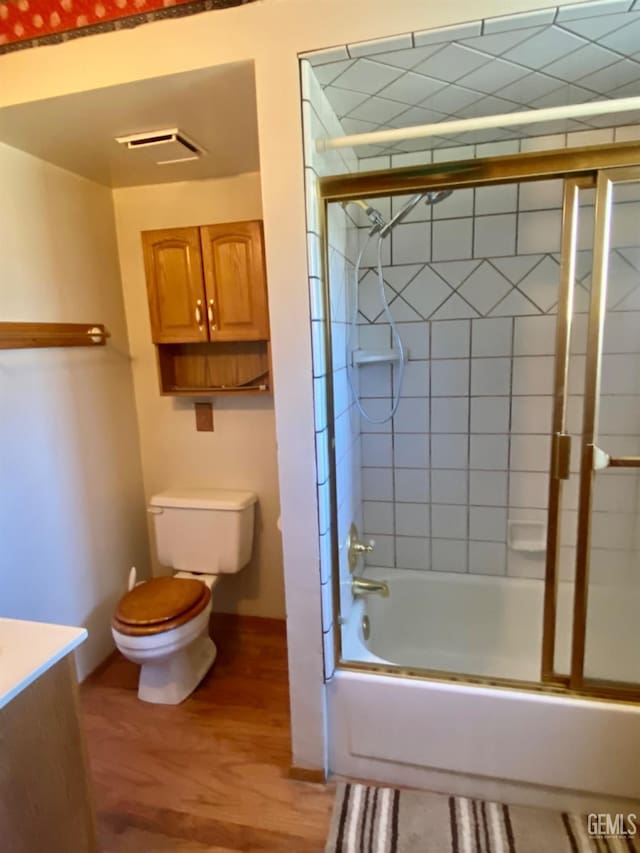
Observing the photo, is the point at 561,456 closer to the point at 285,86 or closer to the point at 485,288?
the point at 485,288

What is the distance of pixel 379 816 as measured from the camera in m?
1.46

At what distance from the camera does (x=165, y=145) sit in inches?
68.1

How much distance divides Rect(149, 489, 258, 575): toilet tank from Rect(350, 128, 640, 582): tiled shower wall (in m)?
0.58

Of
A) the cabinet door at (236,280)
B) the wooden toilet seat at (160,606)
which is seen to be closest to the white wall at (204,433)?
the cabinet door at (236,280)

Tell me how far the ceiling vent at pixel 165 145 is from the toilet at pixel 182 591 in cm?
141

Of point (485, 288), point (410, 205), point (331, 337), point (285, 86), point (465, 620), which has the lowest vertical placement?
point (465, 620)

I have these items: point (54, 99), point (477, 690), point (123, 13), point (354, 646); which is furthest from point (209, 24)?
point (477, 690)

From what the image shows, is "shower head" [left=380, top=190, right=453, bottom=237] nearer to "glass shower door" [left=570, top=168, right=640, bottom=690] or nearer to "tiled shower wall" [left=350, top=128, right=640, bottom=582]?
"tiled shower wall" [left=350, top=128, right=640, bottom=582]

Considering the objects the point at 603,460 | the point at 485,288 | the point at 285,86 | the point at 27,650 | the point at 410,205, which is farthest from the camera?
the point at 485,288

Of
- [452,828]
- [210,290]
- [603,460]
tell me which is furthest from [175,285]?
[452,828]

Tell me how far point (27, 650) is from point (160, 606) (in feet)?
3.10

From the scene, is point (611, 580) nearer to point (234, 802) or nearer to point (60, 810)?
point (234, 802)

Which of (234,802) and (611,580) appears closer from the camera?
(234,802)

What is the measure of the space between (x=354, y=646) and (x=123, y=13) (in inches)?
78.3
